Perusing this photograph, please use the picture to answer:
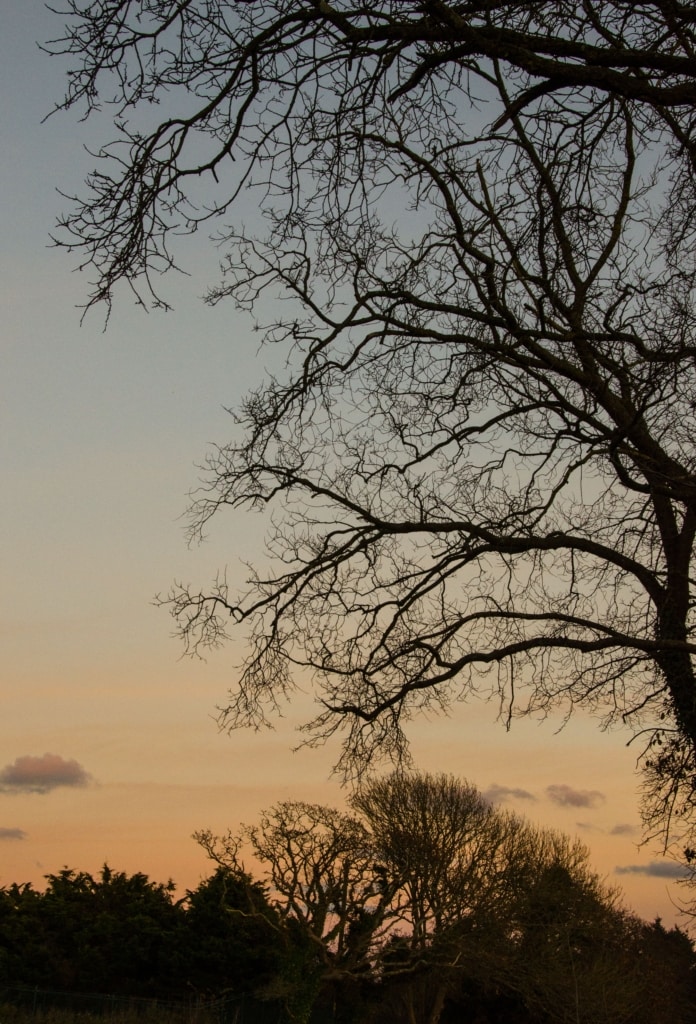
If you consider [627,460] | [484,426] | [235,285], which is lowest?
[627,460]

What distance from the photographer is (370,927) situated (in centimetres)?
2978

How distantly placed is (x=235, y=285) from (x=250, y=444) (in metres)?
1.15

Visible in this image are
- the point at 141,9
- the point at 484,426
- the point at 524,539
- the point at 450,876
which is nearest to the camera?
the point at 141,9

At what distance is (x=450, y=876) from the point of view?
30.4m

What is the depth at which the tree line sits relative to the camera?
95.7 feet

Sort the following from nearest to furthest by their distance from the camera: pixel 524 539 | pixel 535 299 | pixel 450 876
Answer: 1. pixel 535 299
2. pixel 524 539
3. pixel 450 876

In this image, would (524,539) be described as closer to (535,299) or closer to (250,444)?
(535,299)

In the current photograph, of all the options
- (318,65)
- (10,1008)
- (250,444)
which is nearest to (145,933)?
(10,1008)

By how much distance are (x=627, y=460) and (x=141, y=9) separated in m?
4.17

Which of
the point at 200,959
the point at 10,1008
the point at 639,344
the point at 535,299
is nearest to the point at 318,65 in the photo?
the point at 535,299

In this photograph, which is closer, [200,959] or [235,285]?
[235,285]

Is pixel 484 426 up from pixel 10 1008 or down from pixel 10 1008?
up

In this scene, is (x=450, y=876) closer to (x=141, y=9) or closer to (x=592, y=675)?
(x=592, y=675)

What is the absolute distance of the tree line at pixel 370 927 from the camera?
95.7 ft
